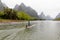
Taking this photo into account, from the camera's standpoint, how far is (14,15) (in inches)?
3629

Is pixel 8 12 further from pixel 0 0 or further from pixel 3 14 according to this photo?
pixel 0 0

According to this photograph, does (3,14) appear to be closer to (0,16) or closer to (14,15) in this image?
A: (0,16)

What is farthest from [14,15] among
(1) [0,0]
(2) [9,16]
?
(1) [0,0]

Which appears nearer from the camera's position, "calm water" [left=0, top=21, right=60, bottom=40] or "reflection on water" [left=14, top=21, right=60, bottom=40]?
"calm water" [left=0, top=21, right=60, bottom=40]

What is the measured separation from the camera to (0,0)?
12488 centimetres

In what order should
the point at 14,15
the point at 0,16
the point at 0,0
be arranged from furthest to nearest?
the point at 0,0
the point at 14,15
the point at 0,16

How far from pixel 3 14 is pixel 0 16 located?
7.61 ft

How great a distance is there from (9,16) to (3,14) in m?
3.71

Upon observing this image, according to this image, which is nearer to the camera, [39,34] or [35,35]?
[35,35]

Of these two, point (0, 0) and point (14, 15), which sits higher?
point (0, 0)

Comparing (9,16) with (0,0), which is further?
(0,0)

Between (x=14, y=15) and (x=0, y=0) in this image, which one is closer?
(x=14, y=15)

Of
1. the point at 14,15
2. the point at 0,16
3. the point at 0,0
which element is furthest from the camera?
the point at 0,0

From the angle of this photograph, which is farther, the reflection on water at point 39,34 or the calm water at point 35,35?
the reflection on water at point 39,34
